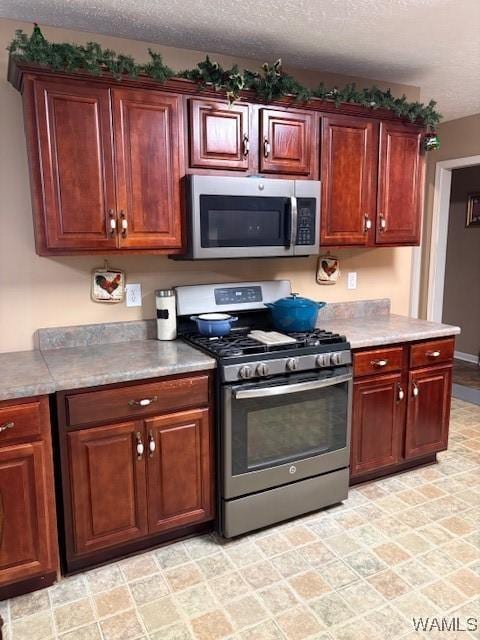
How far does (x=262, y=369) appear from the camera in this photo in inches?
87.0

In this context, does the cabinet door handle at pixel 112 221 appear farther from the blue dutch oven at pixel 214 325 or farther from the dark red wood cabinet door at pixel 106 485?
the dark red wood cabinet door at pixel 106 485

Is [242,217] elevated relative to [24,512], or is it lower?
elevated

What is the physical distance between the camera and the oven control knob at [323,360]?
237cm

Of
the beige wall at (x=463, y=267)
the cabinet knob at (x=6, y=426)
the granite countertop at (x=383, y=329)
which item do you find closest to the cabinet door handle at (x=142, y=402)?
the cabinet knob at (x=6, y=426)

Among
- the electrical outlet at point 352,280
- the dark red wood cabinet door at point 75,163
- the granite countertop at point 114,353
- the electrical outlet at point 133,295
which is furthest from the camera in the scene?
the electrical outlet at point 352,280

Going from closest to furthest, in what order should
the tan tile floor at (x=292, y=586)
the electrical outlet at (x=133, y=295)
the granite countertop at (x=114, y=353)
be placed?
the tan tile floor at (x=292, y=586) < the granite countertop at (x=114, y=353) < the electrical outlet at (x=133, y=295)

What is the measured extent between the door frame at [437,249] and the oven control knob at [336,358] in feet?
8.24

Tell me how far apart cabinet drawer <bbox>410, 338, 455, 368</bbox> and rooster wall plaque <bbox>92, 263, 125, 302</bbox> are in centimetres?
168

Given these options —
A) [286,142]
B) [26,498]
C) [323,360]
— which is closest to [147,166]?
[286,142]

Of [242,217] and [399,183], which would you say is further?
[399,183]

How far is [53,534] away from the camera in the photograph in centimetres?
197

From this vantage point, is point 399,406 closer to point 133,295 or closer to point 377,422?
point 377,422

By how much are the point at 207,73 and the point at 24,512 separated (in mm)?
2084

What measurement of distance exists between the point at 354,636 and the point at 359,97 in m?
2.56
